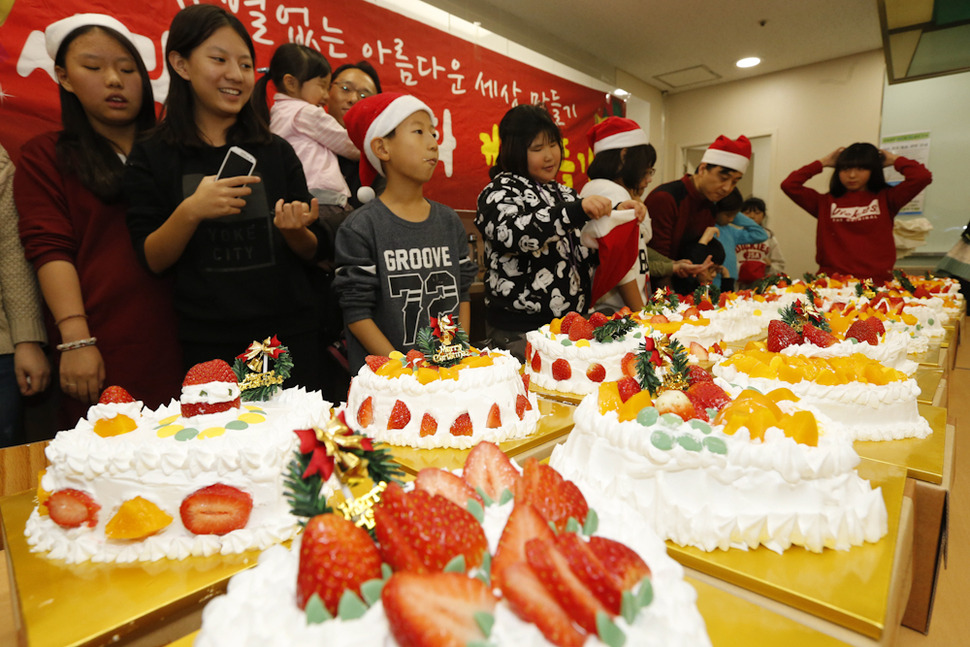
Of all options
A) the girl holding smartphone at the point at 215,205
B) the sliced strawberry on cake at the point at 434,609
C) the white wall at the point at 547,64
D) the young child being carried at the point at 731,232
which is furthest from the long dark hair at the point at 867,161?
the sliced strawberry on cake at the point at 434,609

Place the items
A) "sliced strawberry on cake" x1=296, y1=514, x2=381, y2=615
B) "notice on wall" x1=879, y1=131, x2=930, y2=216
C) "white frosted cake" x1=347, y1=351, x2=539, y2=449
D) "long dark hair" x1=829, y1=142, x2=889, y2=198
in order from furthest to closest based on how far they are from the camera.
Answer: "notice on wall" x1=879, y1=131, x2=930, y2=216 → "long dark hair" x1=829, y1=142, x2=889, y2=198 → "white frosted cake" x1=347, y1=351, x2=539, y2=449 → "sliced strawberry on cake" x1=296, y1=514, x2=381, y2=615

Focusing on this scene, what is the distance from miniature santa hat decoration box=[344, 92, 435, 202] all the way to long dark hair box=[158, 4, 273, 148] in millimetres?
409

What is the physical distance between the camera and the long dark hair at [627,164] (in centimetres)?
318

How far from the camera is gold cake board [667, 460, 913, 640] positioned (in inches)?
36.7

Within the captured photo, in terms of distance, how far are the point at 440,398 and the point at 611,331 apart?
3.02 ft

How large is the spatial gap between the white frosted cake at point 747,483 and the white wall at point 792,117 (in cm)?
706

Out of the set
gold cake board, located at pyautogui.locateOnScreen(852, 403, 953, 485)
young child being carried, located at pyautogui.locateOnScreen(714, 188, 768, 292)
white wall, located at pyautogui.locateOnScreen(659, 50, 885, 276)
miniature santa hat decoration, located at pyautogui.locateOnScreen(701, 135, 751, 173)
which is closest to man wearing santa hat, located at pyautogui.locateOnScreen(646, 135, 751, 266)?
miniature santa hat decoration, located at pyautogui.locateOnScreen(701, 135, 751, 173)

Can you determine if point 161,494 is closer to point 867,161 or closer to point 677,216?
point 677,216

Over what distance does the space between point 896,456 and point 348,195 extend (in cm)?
251

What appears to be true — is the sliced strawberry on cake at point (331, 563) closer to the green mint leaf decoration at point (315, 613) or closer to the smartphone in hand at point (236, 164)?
the green mint leaf decoration at point (315, 613)

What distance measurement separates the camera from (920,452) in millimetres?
1612

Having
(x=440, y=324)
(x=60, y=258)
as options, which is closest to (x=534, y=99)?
(x=440, y=324)

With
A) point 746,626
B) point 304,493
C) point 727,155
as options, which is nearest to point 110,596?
point 304,493

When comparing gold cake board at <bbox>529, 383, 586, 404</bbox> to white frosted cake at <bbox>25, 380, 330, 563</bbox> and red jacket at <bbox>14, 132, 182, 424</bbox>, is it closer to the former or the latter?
white frosted cake at <bbox>25, 380, 330, 563</bbox>
